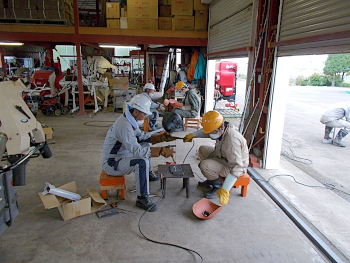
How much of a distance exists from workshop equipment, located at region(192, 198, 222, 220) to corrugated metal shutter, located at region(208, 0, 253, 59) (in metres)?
3.75

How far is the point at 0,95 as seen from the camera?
9.24 ft

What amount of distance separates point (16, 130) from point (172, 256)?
215cm

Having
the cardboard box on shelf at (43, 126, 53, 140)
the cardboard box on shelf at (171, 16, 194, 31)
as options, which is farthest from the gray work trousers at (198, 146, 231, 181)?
the cardboard box on shelf at (171, 16, 194, 31)

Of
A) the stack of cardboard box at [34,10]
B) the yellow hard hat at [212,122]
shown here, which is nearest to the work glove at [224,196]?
the yellow hard hat at [212,122]

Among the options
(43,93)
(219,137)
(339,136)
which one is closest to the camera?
(219,137)

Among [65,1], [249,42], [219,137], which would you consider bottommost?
[219,137]

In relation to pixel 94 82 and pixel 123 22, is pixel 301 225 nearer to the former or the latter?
pixel 123 22

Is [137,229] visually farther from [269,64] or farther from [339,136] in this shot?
[339,136]

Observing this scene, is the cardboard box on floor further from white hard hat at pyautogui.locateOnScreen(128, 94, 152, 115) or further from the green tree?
the green tree

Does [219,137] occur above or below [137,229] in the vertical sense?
above

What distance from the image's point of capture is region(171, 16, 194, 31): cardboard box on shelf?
30.0 feet

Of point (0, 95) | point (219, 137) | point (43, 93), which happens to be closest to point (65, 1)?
point (43, 93)

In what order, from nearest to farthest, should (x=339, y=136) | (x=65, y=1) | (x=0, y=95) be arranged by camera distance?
(x=0, y=95) < (x=339, y=136) < (x=65, y=1)

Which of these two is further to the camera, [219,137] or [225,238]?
[219,137]
